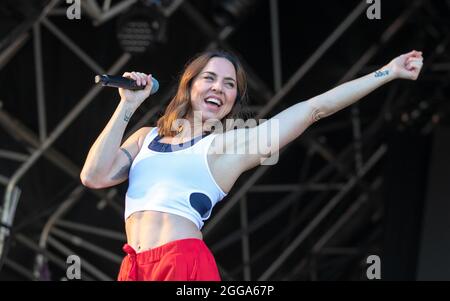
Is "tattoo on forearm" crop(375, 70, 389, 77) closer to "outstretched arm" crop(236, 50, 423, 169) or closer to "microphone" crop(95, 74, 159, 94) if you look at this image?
"outstretched arm" crop(236, 50, 423, 169)

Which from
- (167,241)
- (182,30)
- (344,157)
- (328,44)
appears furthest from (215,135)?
(344,157)

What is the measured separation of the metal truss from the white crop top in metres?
2.75

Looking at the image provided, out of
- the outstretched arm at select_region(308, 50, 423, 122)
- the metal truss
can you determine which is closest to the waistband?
the outstretched arm at select_region(308, 50, 423, 122)

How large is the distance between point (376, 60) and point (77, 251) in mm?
2221

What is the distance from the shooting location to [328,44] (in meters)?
5.87

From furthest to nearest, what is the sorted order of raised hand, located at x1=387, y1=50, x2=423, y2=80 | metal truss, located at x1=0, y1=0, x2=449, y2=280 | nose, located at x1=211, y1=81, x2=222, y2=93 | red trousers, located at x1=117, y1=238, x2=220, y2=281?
metal truss, located at x1=0, y1=0, x2=449, y2=280
nose, located at x1=211, y1=81, x2=222, y2=93
raised hand, located at x1=387, y1=50, x2=423, y2=80
red trousers, located at x1=117, y1=238, x2=220, y2=281

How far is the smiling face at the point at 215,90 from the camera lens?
2547mm

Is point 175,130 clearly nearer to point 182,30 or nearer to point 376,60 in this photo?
point 182,30

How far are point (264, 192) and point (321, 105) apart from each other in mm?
3805

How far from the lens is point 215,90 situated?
100 inches

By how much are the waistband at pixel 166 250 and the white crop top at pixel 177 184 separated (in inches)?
2.6

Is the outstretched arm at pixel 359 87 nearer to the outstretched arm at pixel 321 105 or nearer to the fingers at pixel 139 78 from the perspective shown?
the outstretched arm at pixel 321 105

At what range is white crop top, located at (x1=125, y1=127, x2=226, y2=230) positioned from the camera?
238cm

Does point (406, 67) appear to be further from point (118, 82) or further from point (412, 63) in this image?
point (118, 82)
